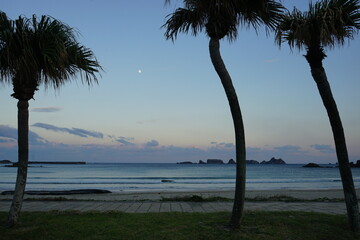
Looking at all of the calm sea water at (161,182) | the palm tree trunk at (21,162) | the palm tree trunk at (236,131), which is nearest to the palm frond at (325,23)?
the palm tree trunk at (236,131)

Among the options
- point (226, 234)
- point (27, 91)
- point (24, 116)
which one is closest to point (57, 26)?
point (27, 91)

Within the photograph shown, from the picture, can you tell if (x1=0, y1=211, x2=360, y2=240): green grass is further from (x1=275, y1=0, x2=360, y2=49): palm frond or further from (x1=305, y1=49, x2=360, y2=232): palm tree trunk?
(x1=275, y1=0, x2=360, y2=49): palm frond

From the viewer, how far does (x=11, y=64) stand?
6523mm

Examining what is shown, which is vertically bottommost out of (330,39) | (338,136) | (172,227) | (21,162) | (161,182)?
(161,182)

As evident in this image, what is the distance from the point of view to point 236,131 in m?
6.71

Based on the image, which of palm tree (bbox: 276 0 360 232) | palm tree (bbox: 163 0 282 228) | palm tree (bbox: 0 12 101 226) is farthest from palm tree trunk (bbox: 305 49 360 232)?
palm tree (bbox: 0 12 101 226)

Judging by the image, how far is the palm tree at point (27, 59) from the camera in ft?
21.3

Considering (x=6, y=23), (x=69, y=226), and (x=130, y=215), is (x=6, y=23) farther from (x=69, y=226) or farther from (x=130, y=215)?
(x=130, y=215)

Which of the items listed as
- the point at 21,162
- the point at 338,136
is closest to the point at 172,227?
the point at 21,162

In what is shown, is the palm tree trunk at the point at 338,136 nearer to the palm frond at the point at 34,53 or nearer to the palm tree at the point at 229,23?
the palm tree at the point at 229,23

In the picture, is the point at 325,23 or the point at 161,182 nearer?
the point at 325,23

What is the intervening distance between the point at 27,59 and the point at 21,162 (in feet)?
7.90

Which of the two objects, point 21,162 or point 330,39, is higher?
point 330,39

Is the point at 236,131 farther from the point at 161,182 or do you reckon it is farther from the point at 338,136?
the point at 161,182
